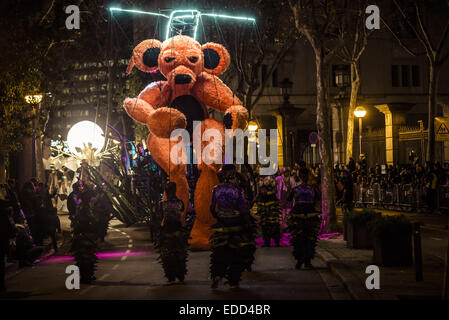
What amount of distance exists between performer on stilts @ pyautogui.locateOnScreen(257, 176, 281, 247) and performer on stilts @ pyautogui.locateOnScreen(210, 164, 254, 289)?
5.68 m

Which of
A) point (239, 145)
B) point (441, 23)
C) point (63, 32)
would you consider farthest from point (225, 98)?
point (441, 23)

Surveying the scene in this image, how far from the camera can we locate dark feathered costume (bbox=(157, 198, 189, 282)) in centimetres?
1089

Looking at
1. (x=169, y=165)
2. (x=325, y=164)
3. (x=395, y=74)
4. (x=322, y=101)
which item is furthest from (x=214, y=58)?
(x=395, y=74)

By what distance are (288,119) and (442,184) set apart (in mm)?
11293

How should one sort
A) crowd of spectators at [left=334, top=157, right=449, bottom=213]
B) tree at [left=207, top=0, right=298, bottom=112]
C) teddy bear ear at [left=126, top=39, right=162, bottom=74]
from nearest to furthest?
teddy bear ear at [left=126, top=39, right=162, bottom=74] < crowd of spectators at [left=334, top=157, right=449, bottom=213] < tree at [left=207, top=0, right=298, bottom=112]

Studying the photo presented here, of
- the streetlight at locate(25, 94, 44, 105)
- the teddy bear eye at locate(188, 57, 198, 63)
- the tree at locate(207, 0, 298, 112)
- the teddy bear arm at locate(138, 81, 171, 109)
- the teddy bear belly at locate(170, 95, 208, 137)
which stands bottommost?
the teddy bear belly at locate(170, 95, 208, 137)

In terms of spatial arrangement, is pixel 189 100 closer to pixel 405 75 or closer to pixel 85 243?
pixel 85 243

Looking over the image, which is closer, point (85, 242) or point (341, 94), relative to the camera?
point (85, 242)

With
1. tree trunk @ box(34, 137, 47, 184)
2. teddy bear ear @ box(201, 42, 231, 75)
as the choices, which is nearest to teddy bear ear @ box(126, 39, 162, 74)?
teddy bear ear @ box(201, 42, 231, 75)

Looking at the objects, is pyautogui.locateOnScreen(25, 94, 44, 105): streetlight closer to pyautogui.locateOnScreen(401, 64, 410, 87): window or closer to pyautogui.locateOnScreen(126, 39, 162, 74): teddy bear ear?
pyautogui.locateOnScreen(126, 39, 162, 74): teddy bear ear

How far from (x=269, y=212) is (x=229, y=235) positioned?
619 cm

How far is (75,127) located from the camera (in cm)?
2611

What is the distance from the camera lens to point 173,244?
10.9 m
